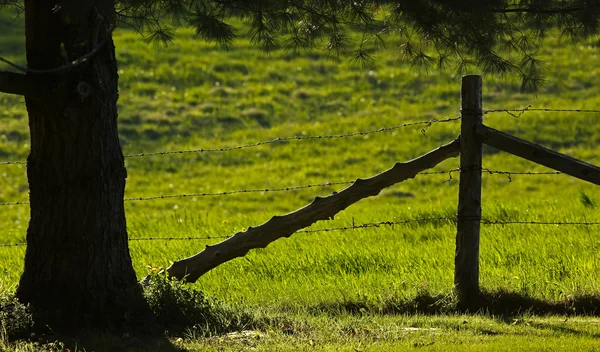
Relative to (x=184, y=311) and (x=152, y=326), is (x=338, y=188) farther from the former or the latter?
(x=152, y=326)

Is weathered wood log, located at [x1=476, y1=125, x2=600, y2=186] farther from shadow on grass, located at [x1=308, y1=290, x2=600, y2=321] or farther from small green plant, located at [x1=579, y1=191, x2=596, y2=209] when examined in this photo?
small green plant, located at [x1=579, y1=191, x2=596, y2=209]

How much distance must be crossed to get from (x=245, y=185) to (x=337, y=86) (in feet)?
25.8

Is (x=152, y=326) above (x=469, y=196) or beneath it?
beneath

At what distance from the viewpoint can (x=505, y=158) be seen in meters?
21.8

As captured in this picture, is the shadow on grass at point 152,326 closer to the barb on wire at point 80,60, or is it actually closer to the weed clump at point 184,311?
the weed clump at point 184,311

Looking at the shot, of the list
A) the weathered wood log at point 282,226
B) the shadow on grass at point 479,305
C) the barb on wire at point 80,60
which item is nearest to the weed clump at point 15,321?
the weathered wood log at point 282,226

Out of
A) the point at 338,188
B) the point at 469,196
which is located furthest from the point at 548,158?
the point at 338,188

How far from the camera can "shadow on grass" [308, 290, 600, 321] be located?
7.79 metres

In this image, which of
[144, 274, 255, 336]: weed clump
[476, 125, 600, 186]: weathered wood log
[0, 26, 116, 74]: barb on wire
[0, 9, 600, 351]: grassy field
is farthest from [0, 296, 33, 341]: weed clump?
[476, 125, 600, 186]: weathered wood log

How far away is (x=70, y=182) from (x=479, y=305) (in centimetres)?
340

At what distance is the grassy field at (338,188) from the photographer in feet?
23.7

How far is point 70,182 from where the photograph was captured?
22.0 feet

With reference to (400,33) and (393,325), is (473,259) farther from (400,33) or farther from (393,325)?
(400,33)

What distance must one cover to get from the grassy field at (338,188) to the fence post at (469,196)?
198 millimetres
